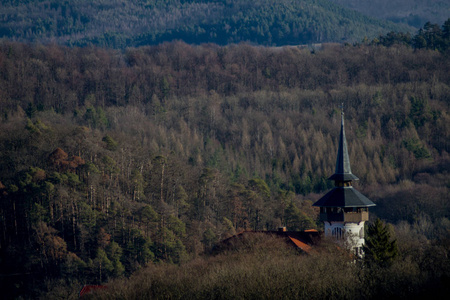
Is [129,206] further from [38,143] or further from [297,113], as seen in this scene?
[297,113]

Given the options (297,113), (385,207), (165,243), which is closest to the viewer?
(165,243)

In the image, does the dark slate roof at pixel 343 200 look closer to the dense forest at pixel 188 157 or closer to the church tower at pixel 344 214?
the church tower at pixel 344 214

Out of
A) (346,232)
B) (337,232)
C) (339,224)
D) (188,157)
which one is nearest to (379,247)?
(346,232)

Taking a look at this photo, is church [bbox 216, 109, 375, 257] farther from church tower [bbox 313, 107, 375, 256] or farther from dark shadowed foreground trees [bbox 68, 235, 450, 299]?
dark shadowed foreground trees [bbox 68, 235, 450, 299]

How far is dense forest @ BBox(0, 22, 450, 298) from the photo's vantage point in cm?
8106

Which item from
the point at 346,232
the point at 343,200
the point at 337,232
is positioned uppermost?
the point at 343,200

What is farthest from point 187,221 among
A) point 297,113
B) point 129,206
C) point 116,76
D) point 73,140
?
point 116,76

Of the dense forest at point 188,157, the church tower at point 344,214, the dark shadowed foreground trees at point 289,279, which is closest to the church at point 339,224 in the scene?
the church tower at point 344,214

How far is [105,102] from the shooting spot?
17262 centimetres

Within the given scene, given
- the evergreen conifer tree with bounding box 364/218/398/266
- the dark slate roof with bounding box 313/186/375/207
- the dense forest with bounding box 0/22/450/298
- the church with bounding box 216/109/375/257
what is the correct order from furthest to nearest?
the dense forest with bounding box 0/22/450/298, the dark slate roof with bounding box 313/186/375/207, the church with bounding box 216/109/375/257, the evergreen conifer tree with bounding box 364/218/398/266

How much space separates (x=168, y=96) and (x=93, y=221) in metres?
97.6

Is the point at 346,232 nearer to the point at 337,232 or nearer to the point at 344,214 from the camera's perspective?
the point at 337,232

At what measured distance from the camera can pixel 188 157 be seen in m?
129

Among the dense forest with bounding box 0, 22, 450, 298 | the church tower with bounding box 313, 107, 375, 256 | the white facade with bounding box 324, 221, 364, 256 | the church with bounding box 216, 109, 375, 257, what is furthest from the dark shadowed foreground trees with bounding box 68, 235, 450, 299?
the church tower with bounding box 313, 107, 375, 256
